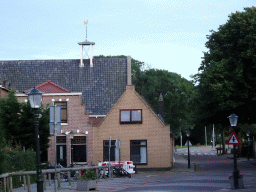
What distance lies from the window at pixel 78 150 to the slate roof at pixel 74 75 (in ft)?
21.1

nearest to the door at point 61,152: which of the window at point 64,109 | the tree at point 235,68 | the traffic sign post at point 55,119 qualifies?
the window at point 64,109

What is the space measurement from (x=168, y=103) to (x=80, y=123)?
32541mm

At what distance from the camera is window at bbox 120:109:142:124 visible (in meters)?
38.8

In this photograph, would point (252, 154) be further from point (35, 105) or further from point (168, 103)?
point (35, 105)

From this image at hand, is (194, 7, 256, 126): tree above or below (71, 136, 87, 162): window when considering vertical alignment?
above

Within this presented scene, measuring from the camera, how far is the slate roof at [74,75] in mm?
44344

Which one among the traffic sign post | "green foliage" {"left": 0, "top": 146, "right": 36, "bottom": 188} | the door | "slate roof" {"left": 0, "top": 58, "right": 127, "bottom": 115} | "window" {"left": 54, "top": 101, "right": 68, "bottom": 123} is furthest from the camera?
"slate roof" {"left": 0, "top": 58, "right": 127, "bottom": 115}

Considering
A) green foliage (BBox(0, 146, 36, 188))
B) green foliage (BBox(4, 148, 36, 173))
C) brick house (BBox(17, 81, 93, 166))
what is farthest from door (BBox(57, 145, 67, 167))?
green foliage (BBox(4, 148, 36, 173))

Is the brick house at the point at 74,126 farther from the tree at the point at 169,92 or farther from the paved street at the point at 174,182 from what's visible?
the tree at the point at 169,92

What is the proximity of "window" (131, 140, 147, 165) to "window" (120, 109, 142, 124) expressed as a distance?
173 cm

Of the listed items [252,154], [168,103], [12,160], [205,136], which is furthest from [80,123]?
[205,136]

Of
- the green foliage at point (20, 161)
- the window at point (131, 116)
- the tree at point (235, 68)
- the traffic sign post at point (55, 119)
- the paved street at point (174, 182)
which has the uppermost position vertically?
the tree at point (235, 68)

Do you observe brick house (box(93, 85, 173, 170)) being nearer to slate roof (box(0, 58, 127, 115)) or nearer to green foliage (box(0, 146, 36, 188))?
slate roof (box(0, 58, 127, 115))

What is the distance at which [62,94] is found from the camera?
125 ft
